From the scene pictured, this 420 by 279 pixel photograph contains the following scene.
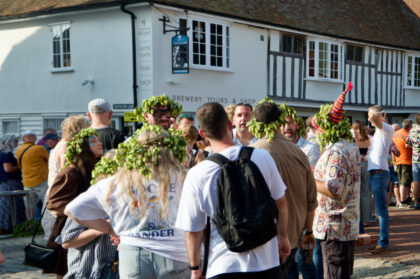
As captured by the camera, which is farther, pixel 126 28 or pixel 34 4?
pixel 34 4

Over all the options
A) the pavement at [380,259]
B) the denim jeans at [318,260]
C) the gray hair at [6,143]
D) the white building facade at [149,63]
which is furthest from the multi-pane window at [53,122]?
the denim jeans at [318,260]

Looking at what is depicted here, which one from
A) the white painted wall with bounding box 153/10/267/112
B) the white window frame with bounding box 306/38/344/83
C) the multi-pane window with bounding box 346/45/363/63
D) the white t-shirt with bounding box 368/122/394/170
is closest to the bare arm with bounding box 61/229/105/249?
the white t-shirt with bounding box 368/122/394/170

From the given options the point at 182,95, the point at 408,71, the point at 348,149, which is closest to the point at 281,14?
the point at 182,95

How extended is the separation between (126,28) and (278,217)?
1349cm

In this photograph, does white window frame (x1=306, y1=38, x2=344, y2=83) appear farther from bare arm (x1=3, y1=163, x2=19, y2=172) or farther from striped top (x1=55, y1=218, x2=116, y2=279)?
striped top (x1=55, y1=218, x2=116, y2=279)

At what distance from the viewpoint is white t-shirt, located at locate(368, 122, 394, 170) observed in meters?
7.76

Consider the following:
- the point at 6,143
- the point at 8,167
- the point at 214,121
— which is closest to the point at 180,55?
the point at 6,143

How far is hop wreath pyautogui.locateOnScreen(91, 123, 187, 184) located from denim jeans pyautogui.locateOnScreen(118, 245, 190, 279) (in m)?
0.49

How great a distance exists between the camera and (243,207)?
10.1ft

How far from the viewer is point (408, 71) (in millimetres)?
25297

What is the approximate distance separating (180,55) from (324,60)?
789cm

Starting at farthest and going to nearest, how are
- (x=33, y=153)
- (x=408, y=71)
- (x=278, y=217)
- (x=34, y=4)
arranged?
(x=408, y=71) < (x=34, y=4) < (x=33, y=153) < (x=278, y=217)

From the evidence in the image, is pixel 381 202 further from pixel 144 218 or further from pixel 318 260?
pixel 144 218

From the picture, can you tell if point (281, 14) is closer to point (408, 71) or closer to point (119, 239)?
point (408, 71)
